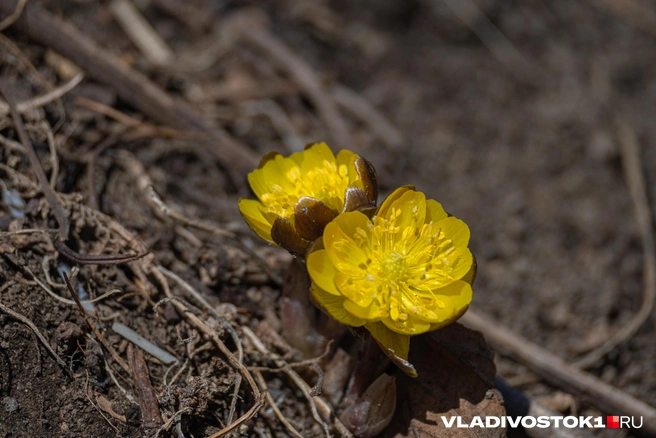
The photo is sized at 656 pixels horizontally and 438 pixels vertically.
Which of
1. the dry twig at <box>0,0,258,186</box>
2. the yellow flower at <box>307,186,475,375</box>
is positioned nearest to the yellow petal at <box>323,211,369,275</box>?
the yellow flower at <box>307,186,475,375</box>

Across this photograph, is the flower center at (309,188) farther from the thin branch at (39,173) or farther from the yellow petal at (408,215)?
the thin branch at (39,173)

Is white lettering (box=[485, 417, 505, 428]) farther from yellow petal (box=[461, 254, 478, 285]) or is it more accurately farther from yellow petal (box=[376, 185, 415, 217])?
yellow petal (box=[376, 185, 415, 217])

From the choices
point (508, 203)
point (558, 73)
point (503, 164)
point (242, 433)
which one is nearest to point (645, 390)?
point (508, 203)

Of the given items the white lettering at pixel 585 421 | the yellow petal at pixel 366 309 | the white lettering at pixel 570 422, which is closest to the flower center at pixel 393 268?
the yellow petal at pixel 366 309

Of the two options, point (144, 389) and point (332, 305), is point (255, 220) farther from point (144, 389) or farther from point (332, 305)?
point (144, 389)

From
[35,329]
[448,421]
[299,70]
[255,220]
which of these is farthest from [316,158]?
[299,70]
